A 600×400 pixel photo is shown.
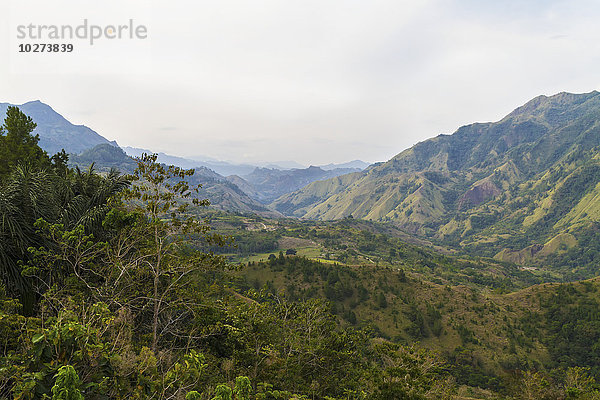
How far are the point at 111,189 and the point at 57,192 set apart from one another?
324 centimetres

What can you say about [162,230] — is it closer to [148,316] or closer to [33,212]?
[148,316]

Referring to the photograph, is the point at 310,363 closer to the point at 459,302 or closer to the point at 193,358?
the point at 193,358

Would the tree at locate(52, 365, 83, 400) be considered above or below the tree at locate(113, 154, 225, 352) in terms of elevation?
below

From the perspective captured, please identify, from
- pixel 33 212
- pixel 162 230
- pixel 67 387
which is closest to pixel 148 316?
pixel 162 230

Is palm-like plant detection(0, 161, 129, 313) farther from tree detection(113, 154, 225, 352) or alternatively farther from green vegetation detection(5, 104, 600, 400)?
tree detection(113, 154, 225, 352)

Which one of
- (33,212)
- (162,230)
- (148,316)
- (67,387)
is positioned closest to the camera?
(67,387)

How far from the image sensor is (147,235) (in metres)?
16.6

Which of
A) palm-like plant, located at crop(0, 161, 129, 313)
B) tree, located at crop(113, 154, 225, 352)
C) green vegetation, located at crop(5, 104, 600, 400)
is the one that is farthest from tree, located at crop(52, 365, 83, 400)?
palm-like plant, located at crop(0, 161, 129, 313)

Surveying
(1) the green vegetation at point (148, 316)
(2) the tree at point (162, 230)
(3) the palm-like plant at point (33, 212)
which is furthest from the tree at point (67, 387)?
(3) the palm-like plant at point (33, 212)

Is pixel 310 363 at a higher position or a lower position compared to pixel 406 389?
lower

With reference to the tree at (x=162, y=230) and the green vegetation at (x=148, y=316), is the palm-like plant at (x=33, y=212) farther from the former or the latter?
the tree at (x=162, y=230)

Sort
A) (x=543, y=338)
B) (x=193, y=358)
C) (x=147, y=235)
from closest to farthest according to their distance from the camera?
(x=193, y=358), (x=147, y=235), (x=543, y=338)

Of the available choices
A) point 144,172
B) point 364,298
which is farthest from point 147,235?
point 364,298

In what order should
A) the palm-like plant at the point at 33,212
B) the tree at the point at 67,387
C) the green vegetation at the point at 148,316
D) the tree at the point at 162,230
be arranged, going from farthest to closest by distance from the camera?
the palm-like plant at the point at 33,212
the tree at the point at 162,230
the green vegetation at the point at 148,316
the tree at the point at 67,387
